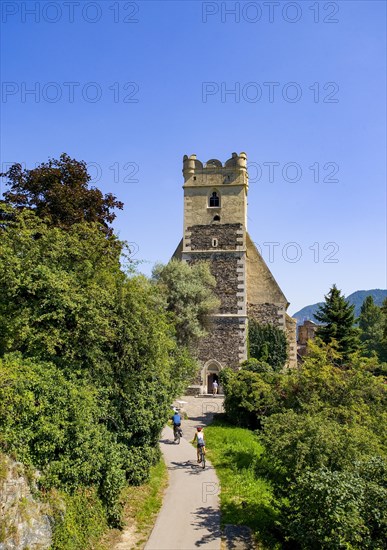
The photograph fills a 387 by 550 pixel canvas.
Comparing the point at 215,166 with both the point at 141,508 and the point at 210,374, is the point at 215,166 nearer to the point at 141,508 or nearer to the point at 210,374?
the point at 210,374

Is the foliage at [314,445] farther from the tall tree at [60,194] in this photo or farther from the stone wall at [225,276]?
the stone wall at [225,276]

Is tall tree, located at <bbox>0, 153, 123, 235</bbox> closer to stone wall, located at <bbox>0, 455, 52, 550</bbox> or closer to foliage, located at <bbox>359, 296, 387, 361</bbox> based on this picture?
stone wall, located at <bbox>0, 455, 52, 550</bbox>

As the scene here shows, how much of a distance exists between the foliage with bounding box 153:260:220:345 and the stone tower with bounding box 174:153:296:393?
2.28 meters

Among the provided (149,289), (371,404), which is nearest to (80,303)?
(149,289)

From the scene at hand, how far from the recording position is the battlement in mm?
34406

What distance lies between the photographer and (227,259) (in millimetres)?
32906

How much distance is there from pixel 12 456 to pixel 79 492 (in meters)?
2.11

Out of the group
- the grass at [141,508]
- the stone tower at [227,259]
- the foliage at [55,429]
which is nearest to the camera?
the foliage at [55,429]

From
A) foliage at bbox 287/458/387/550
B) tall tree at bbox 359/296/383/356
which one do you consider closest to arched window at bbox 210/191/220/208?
foliage at bbox 287/458/387/550

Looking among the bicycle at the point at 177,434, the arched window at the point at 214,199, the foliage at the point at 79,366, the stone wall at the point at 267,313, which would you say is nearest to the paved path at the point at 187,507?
the bicycle at the point at 177,434

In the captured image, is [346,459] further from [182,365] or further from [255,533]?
[182,365]

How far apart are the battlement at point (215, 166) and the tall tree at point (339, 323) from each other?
1278cm

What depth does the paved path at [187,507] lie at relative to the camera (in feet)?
32.6

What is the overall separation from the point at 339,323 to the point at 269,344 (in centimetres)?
646
